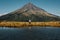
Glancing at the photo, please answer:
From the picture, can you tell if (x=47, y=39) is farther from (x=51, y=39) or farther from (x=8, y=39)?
(x=8, y=39)

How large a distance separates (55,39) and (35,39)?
321cm

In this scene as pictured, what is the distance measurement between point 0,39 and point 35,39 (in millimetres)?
5626

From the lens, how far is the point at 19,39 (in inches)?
1268

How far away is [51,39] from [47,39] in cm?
64

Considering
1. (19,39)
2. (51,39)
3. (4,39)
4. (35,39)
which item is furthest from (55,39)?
(4,39)

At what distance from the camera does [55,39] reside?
3250 centimetres

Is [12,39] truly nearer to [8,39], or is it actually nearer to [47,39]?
[8,39]

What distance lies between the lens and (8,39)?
32.1 m

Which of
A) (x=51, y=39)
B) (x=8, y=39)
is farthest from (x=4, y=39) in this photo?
(x=51, y=39)

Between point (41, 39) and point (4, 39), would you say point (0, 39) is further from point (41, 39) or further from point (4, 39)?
point (41, 39)

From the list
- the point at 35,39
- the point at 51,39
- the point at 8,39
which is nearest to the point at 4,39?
the point at 8,39

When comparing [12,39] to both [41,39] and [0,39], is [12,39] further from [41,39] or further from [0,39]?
[41,39]

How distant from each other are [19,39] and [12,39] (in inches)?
43.7

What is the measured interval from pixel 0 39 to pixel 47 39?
7548 millimetres
